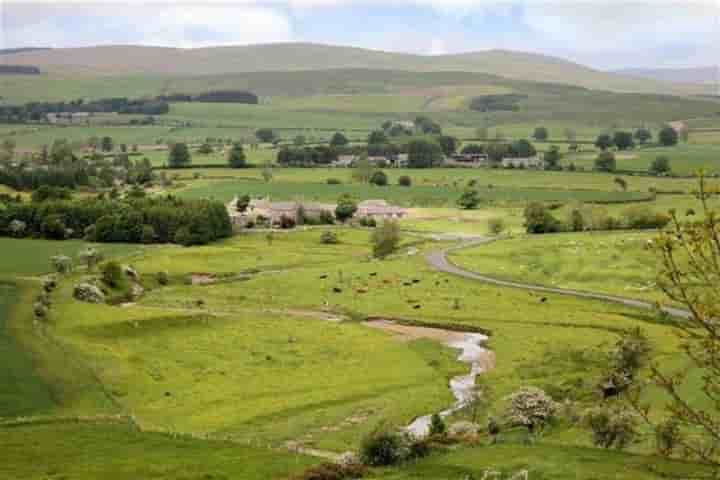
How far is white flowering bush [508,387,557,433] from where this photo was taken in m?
45.2

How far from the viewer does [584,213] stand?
462ft

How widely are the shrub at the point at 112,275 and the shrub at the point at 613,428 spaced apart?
63817mm

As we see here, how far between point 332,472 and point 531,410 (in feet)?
45.4

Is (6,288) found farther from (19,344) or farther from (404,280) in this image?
(404,280)

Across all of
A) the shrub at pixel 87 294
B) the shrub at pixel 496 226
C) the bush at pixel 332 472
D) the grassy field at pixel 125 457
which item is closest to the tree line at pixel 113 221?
the shrub at pixel 496 226

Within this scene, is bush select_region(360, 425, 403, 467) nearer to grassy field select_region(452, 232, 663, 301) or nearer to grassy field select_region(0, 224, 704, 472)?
grassy field select_region(0, 224, 704, 472)

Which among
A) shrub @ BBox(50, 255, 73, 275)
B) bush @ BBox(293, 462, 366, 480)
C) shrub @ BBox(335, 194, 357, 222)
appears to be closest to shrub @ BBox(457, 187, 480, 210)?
shrub @ BBox(335, 194, 357, 222)

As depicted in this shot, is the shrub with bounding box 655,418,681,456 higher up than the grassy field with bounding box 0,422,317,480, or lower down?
higher up

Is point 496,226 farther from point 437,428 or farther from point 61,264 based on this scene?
point 437,428

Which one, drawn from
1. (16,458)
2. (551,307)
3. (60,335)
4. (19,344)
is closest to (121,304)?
(60,335)

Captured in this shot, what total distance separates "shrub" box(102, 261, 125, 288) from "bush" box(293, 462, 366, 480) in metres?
62.7

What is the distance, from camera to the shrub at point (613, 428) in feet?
131

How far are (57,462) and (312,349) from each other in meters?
34.2

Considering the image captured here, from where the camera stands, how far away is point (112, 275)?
312 feet
